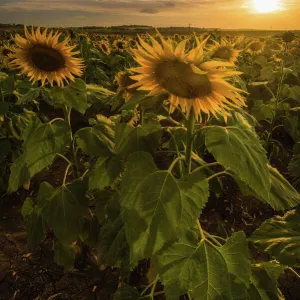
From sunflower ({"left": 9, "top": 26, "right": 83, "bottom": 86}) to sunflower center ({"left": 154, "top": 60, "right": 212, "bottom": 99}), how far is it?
1083 mm

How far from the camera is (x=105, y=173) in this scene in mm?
2186

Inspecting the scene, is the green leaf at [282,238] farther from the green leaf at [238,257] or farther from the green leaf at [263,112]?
the green leaf at [263,112]

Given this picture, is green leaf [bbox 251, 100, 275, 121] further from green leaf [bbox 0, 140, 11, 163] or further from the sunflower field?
green leaf [bbox 0, 140, 11, 163]

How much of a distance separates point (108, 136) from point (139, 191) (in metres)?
0.89

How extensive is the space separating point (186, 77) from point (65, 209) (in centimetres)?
129

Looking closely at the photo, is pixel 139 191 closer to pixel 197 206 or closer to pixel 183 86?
pixel 197 206

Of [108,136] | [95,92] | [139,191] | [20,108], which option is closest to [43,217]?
[108,136]

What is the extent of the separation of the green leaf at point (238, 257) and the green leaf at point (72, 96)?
4.05 ft

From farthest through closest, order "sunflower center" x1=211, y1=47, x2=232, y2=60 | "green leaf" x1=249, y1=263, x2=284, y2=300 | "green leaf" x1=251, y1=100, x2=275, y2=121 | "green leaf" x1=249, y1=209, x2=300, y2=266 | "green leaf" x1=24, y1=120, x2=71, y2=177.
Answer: "green leaf" x1=251, y1=100, x2=275, y2=121
"sunflower center" x1=211, y1=47, x2=232, y2=60
"green leaf" x1=24, y1=120, x2=71, y2=177
"green leaf" x1=249, y1=263, x2=284, y2=300
"green leaf" x1=249, y1=209, x2=300, y2=266

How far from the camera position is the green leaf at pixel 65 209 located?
2352mm

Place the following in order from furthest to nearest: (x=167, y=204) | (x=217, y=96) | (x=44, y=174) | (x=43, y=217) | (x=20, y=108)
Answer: (x=44, y=174) → (x=20, y=108) → (x=43, y=217) → (x=217, y=96) → (x=167, y=204)

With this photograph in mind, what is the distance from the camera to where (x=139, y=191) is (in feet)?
5.04

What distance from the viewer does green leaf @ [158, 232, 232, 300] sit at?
1578 millimetres

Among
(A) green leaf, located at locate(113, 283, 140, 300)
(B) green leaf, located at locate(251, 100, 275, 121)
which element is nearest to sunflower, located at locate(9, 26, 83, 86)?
(A) green leaf, located at locate(113, 283, 140, 300)
